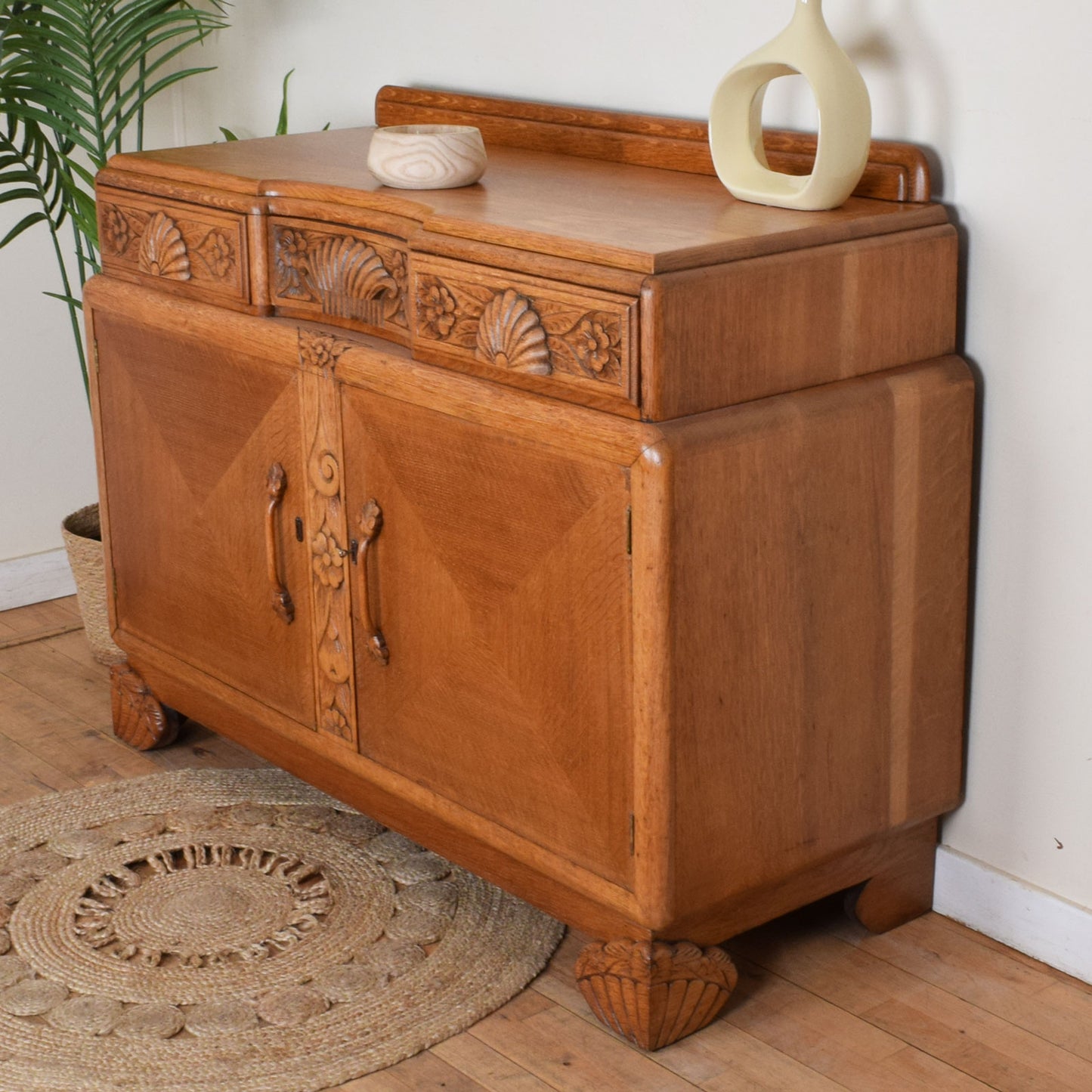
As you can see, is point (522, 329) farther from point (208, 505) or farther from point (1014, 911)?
point (1014, 911)

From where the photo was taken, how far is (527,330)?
1.77 m

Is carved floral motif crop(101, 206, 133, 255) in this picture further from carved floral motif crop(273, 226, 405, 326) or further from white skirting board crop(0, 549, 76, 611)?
white skirting board crop(0, 549, 76, 611)

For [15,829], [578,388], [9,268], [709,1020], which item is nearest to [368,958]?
[709,1020]

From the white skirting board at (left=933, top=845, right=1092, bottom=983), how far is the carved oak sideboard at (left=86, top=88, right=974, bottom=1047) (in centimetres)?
5

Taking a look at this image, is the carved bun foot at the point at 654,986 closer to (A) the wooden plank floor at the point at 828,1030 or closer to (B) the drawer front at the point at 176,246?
(A) the wooden plank floor at the point at 828,1030

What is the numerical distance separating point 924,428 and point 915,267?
0.19 meters

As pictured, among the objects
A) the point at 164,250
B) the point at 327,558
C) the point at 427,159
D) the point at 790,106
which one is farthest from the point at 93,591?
the point at 790,106

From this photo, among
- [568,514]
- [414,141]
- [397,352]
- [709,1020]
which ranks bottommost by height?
[709,1020]

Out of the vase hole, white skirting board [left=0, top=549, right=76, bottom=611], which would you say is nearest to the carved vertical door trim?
the vase hole

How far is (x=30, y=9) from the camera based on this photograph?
2.84 m

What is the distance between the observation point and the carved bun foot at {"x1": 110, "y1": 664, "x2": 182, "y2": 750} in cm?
266

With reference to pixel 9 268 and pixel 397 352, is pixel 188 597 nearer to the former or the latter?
pixel 397 352

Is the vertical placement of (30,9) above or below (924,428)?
above

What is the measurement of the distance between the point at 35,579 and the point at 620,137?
1759mm
